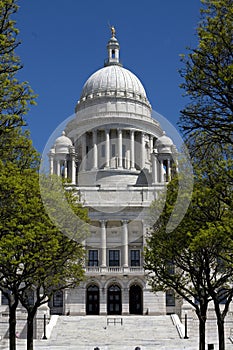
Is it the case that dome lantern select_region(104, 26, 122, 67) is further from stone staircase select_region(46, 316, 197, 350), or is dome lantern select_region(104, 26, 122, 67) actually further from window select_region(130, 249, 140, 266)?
stone staircase select_region(46, 316, 197, 350)

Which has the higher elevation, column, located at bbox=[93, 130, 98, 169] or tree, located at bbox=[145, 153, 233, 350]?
column, located at bbox=[93, 130, 98, 169]

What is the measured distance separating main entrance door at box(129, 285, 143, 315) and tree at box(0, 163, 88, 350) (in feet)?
105

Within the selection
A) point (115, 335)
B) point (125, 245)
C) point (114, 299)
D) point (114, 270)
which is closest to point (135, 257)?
point (125, 245)

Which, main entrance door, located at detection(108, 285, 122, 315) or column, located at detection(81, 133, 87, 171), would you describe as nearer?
main entrance door, located at detection(108, 285, 122, 315)

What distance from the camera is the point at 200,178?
89.9 feet

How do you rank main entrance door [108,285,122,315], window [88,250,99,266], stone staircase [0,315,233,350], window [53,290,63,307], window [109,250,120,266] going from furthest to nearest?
window [109,250,120,266] < window [88,250,99,266] < main entrance door [108,285,122,315] < window [53,290,63,307] < stone staircase [0,315,233,350]

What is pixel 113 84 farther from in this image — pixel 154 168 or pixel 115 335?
pixel 115 335

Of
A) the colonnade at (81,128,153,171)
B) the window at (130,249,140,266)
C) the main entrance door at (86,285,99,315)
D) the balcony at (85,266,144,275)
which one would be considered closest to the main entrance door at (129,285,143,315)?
the balcony at (85,266,144,275)

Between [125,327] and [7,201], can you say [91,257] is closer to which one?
[125,327]

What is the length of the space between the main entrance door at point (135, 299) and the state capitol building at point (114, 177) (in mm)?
133

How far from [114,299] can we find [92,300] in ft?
9.61

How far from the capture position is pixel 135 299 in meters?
74.7

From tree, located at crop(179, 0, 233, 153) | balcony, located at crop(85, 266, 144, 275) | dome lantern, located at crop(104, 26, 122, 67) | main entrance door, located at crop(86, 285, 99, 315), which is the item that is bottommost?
main entrance door, located at crop(86, 285, 99, 315)

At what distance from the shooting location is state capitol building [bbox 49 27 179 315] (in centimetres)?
7350
